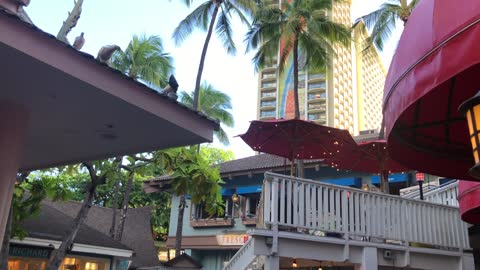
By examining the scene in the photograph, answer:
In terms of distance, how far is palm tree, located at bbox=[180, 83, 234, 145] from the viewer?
30.0 m

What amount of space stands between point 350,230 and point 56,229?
11135 millimetres

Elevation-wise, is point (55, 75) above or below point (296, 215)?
A: above

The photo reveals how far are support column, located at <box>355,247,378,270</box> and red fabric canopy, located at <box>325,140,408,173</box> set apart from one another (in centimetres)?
382

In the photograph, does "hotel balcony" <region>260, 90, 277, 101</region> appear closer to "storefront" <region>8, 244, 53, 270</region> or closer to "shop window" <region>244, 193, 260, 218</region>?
"shop window" <region>244, 193, 260, 218</region>

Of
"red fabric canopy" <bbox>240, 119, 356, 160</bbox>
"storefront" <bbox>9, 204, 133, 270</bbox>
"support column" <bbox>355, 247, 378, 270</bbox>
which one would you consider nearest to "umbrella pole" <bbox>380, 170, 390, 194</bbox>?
"red fabric canopy" <bbox>240, 119, 356, 160</bbox>

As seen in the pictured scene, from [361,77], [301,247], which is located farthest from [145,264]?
[361,77]

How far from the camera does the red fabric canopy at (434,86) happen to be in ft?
10.8

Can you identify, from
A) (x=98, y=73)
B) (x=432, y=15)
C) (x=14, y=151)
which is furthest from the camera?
(x=14, y=151)

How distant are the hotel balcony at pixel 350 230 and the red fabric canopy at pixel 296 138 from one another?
279 cm

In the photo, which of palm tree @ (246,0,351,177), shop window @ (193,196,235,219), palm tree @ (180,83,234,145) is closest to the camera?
palm tree @ (246,0,351,177)

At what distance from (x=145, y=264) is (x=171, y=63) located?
10.9 meters

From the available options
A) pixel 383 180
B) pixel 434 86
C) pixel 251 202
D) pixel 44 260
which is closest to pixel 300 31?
pixel 383 180

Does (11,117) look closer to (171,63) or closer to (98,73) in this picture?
(98,73)

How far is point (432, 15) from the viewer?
3.74 meters
